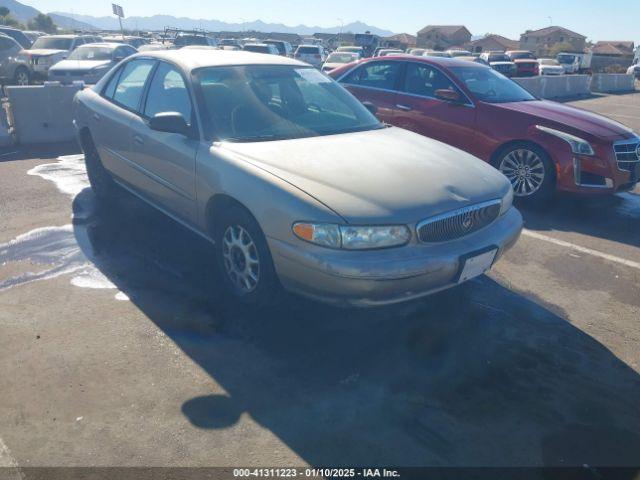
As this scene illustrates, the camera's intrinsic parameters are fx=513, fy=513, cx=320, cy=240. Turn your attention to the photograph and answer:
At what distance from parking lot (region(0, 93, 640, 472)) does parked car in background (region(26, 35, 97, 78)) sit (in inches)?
591

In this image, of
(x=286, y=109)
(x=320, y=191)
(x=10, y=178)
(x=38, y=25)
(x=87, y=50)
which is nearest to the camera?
(x=320, y=191)

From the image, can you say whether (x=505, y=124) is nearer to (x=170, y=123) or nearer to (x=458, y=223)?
(x=458, y=223)

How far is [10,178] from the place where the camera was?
6.84 metres

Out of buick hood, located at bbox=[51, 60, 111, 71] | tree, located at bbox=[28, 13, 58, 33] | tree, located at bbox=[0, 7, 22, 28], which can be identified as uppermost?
tree, located at bbox=[28, 13, 58, 33]

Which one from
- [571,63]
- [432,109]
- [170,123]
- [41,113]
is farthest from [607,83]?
[170,123]

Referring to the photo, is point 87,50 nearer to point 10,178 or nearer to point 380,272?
point 10,178

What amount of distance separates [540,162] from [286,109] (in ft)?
11.4

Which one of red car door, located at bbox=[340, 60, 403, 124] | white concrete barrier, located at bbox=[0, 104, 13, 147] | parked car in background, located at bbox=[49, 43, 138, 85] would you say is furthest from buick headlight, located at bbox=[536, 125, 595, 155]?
parked car in background, located at bbox=[49, 43, 138, 85]

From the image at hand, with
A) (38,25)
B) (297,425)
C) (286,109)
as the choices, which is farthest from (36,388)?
(38,25)

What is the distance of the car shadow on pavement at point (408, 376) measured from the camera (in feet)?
8.65

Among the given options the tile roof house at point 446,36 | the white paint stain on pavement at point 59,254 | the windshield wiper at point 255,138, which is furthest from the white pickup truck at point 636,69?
the tile roof house at point 446,36

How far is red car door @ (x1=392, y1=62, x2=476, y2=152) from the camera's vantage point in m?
6.71

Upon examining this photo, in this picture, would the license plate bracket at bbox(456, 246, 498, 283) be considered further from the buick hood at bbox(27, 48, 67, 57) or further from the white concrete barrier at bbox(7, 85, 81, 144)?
the buick hood at bbox(27, 48, 67, 57)

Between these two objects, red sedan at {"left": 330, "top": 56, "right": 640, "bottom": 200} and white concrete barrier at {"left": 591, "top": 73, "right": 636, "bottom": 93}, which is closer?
red sedan at {"left": 330, "top": 56, "right": 640, "bottom": 200}
